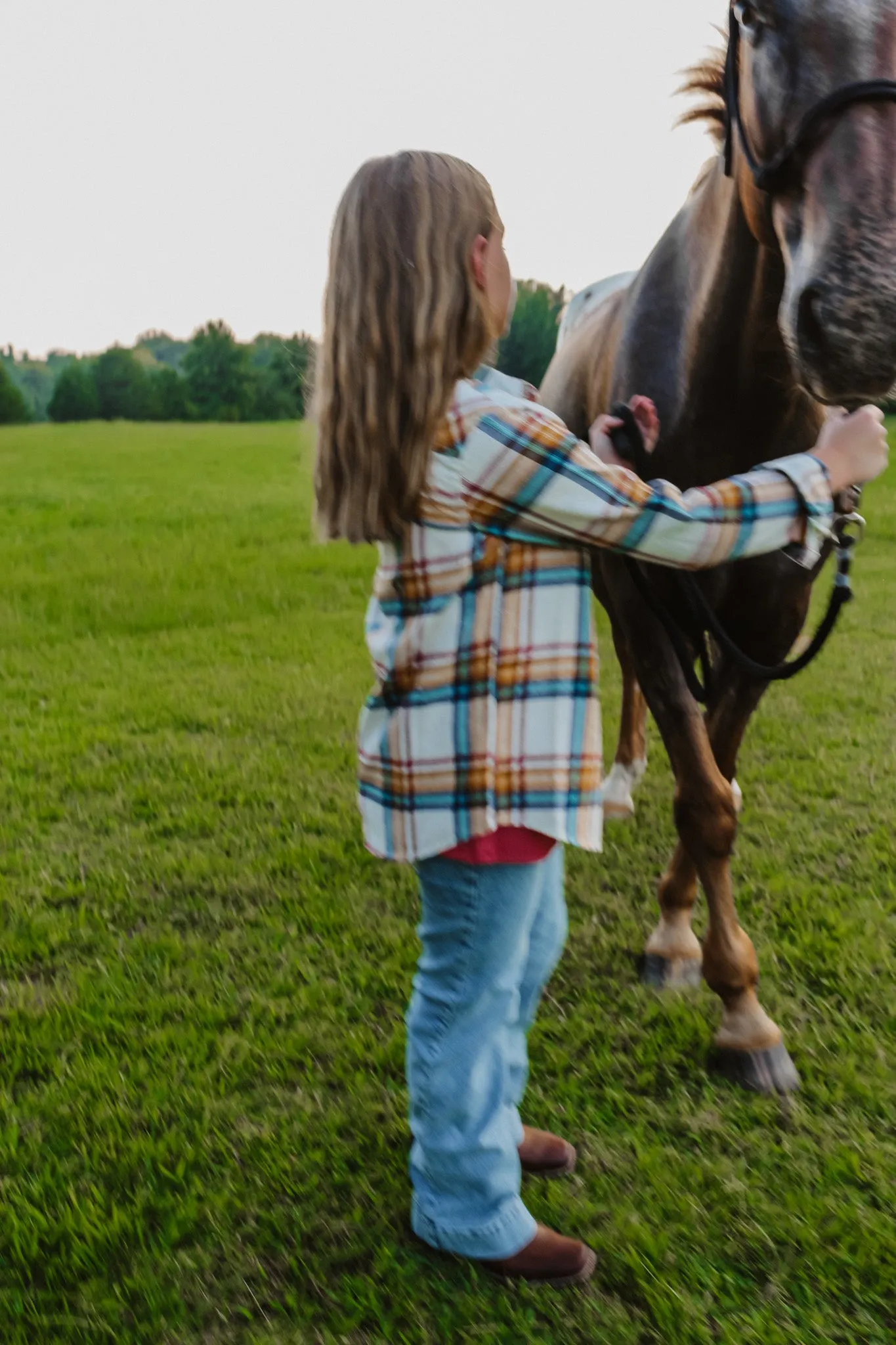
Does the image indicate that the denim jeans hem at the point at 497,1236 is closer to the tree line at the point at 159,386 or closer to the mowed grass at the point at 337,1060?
the mowed grass at the point at 337,1060

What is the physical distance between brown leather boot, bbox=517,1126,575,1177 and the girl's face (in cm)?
150

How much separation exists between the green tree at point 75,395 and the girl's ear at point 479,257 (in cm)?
5480

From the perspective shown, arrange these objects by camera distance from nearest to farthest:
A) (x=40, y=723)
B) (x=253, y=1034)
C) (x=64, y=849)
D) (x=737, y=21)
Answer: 1. (x=737, y=21)
2. (x=253, y=1034)
3. (x=64, y=849)
4. (x=40, y=723)

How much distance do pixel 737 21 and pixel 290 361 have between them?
107cm

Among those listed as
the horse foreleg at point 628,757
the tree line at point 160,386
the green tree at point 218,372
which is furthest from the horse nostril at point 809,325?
the green tree at point 218,372

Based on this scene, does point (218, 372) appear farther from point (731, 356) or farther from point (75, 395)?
point (731, 356)

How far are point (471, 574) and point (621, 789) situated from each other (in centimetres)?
251

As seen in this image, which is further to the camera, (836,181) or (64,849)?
(64,849)

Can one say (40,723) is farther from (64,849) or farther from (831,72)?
(831,72)

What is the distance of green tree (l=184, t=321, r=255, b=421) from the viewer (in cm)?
5050

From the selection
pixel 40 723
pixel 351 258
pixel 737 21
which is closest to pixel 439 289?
pixel 351 258

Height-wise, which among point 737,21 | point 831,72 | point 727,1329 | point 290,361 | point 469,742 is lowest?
point 727,1329

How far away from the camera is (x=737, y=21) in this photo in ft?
6.91

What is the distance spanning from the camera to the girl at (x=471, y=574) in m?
1.69
